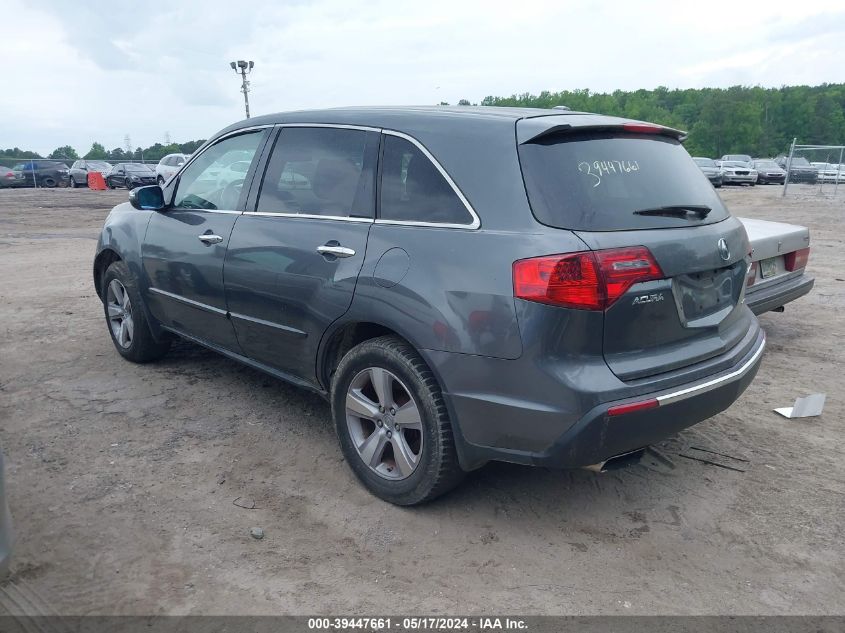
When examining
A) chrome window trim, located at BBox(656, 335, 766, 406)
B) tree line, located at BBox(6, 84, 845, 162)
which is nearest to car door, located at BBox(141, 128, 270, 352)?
chrome window trim, located at BBox(656, 335, 766, 406)

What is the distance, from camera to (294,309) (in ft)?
12.2

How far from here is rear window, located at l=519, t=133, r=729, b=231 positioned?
290cm

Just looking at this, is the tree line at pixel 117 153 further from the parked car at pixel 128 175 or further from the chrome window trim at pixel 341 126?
the chrome window trim at pixel 341 126

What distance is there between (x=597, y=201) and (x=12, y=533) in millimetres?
2457

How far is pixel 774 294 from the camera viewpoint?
17.6ft

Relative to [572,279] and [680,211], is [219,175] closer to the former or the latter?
[572,279]

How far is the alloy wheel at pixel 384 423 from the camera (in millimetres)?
3297

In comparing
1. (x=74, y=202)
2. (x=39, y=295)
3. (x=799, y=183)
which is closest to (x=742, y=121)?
(x=799, y=183)

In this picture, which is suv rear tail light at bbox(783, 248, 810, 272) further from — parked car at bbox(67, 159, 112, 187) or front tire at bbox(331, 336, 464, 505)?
parked car at bbox(67, 159, 112, 187)

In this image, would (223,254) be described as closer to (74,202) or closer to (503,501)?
(503,501)

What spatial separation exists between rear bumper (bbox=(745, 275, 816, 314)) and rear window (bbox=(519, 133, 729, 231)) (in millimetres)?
2044

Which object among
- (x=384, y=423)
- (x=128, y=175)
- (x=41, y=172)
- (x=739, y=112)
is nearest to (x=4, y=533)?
(x=384, y=423)

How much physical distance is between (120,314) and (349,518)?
10.1ft

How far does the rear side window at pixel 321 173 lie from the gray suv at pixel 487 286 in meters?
0.01
